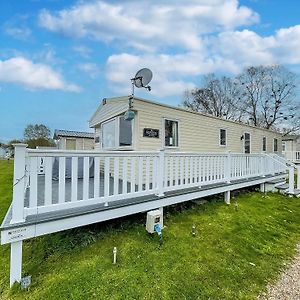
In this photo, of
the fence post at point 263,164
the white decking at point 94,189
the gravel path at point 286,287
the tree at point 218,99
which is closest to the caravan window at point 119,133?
the white decking at point 94,189

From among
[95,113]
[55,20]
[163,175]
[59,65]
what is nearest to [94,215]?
[163,175]

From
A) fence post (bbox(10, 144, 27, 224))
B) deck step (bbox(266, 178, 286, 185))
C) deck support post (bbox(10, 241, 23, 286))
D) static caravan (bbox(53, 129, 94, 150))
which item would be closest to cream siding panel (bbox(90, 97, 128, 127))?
fence post (bbox(10, 144, 27, 224))

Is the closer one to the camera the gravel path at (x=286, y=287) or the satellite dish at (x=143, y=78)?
the gravel path at (x=286, y=287)

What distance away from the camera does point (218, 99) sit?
96.9ft

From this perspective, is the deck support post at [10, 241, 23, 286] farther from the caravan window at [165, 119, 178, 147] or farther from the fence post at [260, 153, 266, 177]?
the fence post at [260, 153, 266, 177]

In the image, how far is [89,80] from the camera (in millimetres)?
16703

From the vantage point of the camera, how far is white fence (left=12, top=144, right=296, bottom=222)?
3.24 metres

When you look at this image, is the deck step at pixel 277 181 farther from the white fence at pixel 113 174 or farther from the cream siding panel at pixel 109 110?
the cream siding panel at pixel 109 110

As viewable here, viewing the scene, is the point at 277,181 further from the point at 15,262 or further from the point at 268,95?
the point at 268,95

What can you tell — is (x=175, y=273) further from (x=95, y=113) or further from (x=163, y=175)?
(x=95, y=113)

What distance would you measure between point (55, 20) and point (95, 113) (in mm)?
3774

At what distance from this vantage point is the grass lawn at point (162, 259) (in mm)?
3178

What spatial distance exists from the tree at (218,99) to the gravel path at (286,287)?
26188 mm

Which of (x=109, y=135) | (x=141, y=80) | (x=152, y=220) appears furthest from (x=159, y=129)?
(x=152, y=220)
